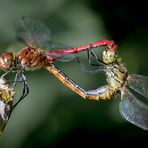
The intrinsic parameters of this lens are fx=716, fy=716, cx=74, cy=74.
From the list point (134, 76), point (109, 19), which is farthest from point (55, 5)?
point (134, 76)

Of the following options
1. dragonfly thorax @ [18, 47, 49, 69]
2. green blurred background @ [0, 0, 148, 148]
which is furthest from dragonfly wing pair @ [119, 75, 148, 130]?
green blurred background @ [0, 0, 148, 148]

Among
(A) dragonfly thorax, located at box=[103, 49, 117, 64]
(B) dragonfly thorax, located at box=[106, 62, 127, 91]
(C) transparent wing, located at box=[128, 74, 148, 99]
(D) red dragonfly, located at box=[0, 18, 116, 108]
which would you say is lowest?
(C) transparent wing, located at box=[128, 74, 148, 99]

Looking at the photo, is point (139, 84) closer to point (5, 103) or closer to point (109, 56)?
point (109, 56)

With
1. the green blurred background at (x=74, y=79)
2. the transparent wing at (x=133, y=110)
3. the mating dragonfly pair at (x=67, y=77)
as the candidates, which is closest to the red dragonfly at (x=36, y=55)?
the mating dragonfly pair at (x=67, y=77)

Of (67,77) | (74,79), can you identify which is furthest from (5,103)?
(74,79)

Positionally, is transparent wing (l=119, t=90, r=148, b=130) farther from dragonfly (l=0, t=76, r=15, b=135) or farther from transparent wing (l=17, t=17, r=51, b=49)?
dragonfly (l=0, t=76, r=15, b=135)
